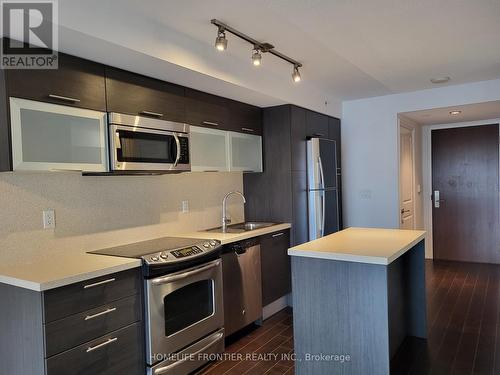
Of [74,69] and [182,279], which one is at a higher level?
[74,69]

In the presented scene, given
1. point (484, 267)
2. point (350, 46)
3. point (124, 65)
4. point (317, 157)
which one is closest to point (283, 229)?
point (317, 157)

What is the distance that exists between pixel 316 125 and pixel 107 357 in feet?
10.5

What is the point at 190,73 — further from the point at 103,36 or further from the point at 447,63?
the point at 447,63

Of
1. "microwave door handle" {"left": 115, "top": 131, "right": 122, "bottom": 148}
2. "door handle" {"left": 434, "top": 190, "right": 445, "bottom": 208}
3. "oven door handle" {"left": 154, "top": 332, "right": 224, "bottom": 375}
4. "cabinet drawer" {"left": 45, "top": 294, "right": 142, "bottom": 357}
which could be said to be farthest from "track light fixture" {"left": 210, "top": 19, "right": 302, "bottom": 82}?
"door handle" {"left": 434, "top": 190, "right": 445, "bottom": 208}

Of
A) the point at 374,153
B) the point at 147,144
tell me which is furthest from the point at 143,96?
the point at 374,153

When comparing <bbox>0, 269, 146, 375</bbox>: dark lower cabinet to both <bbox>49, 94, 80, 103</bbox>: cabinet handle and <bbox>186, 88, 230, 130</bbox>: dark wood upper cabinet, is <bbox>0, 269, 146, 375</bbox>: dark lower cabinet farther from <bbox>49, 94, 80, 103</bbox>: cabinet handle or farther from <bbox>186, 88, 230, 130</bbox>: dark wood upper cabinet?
<bbox>186, 88, 230, 130</bbox>: dark wood upper cabinet

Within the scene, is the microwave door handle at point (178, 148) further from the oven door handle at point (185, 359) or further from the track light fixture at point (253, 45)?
the oven door handle at point (185, 359)

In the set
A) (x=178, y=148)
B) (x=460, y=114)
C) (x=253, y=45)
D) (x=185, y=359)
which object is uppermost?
(x=253, y=45)

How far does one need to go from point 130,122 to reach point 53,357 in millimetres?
1438

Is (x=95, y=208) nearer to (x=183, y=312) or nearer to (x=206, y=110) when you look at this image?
(x=183, y=312)

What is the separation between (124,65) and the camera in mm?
2457

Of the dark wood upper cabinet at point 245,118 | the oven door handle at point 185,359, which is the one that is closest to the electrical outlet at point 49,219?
the oven door handle at point 185,359

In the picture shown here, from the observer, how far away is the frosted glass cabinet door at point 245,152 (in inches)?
140

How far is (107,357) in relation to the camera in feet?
6.85
